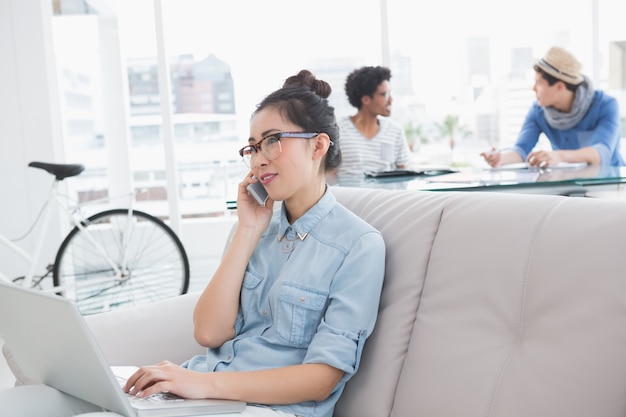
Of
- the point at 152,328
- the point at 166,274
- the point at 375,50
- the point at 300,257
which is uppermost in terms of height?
the point at 375,50

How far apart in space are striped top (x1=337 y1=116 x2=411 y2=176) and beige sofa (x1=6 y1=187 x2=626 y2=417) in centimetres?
238

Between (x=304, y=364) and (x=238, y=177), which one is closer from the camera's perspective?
→ (x=304, y=364)

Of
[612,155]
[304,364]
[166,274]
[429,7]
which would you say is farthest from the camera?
[429,7]

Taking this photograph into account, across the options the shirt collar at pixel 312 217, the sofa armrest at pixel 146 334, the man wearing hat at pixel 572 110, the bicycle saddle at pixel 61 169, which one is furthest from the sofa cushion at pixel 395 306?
the bicycle saddle at pixel 61 169

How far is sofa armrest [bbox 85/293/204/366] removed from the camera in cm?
194

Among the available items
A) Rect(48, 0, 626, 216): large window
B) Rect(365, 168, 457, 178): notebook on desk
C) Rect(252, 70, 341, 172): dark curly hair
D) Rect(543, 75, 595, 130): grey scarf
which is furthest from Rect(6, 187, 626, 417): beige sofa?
Rect(48, 0, 626, 216): large window

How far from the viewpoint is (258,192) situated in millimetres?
1746

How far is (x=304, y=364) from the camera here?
1482 mm

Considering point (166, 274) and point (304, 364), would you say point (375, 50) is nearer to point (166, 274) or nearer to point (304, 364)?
point (166, 274)

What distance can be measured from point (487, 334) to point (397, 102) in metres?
4.32

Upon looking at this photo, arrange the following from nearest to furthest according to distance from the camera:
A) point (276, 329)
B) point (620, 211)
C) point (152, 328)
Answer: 1. point (620, 211)
2. point (276, 329)
3. point (152, 328)

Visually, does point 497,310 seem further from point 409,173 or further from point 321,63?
point 321,63

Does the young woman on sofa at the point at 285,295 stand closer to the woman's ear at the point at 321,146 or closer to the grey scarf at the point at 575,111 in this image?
the woman's ear at the point at 321,146

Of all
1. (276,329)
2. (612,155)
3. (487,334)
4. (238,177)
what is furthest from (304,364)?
(238,177)
